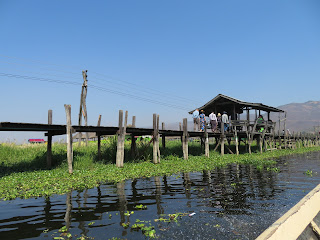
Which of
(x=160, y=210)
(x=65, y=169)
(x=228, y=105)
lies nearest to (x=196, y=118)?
(x=228, y=105)

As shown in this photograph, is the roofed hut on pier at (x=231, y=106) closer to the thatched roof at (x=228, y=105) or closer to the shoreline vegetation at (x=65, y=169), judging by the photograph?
the thatched roof at (x=228, y=105)

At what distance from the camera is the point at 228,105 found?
28.5 metres

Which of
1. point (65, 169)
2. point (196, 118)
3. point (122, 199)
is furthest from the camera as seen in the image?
point (196, 118)

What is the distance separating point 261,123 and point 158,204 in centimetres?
2392

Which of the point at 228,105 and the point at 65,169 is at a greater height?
the point at 228,105

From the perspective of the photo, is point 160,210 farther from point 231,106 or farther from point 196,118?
point 231,106

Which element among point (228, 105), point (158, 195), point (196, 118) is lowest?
point (158, 195)

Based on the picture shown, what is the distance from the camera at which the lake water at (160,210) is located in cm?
554

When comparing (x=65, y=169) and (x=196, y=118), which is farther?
(x=196, y=118)

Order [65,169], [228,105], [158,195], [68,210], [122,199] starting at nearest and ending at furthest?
1. [68,210]
2. [122,199]
3. [158,195]
4. [65,169]
5. [228,105]

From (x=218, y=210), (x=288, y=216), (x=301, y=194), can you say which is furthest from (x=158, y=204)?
(x=288, y=216)

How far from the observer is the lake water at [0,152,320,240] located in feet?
18.2

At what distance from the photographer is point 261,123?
28.7m

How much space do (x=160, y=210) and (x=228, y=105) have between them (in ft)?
75.6
